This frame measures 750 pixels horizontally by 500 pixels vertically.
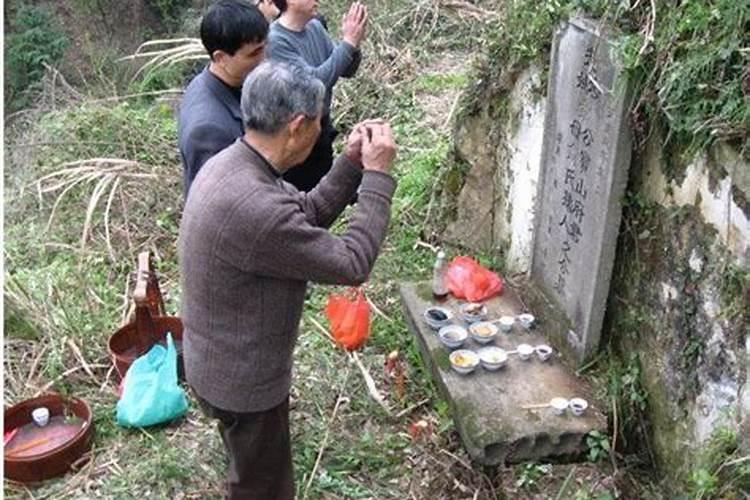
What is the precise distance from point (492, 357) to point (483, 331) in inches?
8.5

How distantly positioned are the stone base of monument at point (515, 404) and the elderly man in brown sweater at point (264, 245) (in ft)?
3.09

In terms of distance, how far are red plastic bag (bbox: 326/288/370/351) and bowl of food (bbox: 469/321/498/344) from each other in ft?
2.34

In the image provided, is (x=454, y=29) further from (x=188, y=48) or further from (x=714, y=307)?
(x=714, y=307)

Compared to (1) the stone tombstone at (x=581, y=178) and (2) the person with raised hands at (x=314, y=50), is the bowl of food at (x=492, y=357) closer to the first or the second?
(1) the stone tombstone at (x=581, y=178)

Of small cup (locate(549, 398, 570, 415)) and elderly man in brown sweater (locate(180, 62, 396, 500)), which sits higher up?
elderly man in brown sweater (locate(180, 62, 396, 500))

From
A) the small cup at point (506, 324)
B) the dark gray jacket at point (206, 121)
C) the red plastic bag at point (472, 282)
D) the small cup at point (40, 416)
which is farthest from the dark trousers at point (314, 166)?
the small cup at point (40, 416)

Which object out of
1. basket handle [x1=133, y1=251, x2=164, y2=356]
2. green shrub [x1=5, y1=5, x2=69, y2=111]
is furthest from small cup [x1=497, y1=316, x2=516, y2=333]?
green shrub [x1=5, y1=5, x2=69, y2=111]

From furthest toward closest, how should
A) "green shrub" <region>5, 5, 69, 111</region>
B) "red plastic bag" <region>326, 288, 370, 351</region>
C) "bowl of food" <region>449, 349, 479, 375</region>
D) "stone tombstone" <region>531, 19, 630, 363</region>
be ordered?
"green shrub" <region>5, 5, 69, 111</region>, "red plastic bag" <region>326, 288, 370, 351</region>, "bowl of food" <region>449, 349, 479, 375</region>, "stone tombstone" <region>531, 19, 630, 363</region>

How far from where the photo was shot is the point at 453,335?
3.87m

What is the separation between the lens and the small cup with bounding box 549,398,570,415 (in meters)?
3.32

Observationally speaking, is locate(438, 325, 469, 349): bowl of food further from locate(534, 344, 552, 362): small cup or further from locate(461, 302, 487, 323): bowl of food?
locate(534, 344, 552, 362): small cup

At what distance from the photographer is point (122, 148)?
23.3 feet

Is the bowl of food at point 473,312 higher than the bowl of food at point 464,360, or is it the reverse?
the bowl of food at point 473,312

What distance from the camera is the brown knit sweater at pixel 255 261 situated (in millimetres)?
2324
